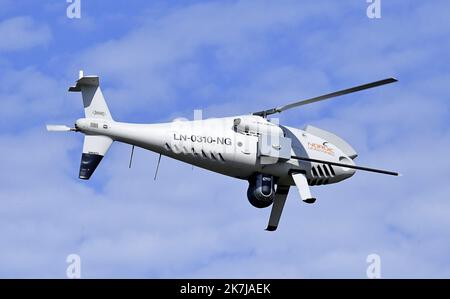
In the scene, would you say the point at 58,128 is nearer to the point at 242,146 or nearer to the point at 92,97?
the point at 92,97

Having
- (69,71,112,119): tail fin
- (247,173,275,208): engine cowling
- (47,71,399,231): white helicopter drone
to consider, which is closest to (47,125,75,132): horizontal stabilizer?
(47,71,399,231): white helicopter drone

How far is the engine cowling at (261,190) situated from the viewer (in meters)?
76.1

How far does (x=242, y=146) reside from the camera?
7562 cm

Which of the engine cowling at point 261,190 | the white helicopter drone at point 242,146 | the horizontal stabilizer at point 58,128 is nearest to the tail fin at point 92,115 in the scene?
the white helicopter drone at point 242,146

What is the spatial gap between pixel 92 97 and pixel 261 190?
38.2 ft

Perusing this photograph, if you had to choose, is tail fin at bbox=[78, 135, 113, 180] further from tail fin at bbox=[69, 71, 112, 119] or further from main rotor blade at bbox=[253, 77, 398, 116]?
main rotor blade at bbox=[253, 77, 398, 116]

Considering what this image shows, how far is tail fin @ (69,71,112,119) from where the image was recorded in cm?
7406

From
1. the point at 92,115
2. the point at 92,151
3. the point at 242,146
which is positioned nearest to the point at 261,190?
the point at 242,146

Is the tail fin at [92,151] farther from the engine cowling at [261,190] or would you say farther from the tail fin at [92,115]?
the engine cowling at [261,190]

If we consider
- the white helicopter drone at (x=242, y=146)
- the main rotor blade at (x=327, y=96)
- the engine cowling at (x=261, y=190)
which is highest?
the main rotor blade at (x=327, y=96)

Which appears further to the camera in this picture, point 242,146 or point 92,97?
point 242,146

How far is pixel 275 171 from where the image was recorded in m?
76.9
